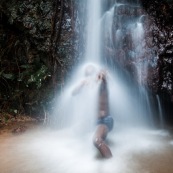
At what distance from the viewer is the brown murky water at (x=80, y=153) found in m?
3.90

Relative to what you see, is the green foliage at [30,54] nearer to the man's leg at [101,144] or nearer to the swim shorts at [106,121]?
the swim shorts at [106,121]

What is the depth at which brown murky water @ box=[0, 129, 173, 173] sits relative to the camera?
12.8 ft

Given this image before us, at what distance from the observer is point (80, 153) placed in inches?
176

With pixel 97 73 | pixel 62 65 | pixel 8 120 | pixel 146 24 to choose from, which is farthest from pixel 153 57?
pixel 8 120

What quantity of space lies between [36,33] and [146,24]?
2649 mm

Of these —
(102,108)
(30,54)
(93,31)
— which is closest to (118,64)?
(93,31)

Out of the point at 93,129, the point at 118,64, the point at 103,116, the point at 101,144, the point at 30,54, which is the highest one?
the point at 30,54

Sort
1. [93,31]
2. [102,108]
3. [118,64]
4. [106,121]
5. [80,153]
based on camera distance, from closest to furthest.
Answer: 1. [80,153]
2. [106,121]
3. [102,108]
4. [118,64]
5. [93,31]

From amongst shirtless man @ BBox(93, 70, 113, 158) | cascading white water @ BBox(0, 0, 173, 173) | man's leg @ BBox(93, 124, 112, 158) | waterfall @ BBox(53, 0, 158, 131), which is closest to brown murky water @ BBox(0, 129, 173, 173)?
cascading white water @ BBox(0, 0, 173, 173)

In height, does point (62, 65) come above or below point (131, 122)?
above

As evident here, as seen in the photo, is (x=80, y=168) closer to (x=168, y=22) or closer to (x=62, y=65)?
(x=62, y=65)

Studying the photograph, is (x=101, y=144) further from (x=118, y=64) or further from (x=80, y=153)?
(x=118, y=64)

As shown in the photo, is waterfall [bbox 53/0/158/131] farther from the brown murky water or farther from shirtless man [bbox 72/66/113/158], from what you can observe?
shirtless man [bbox 72/66/113/158]

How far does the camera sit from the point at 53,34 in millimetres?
6449
